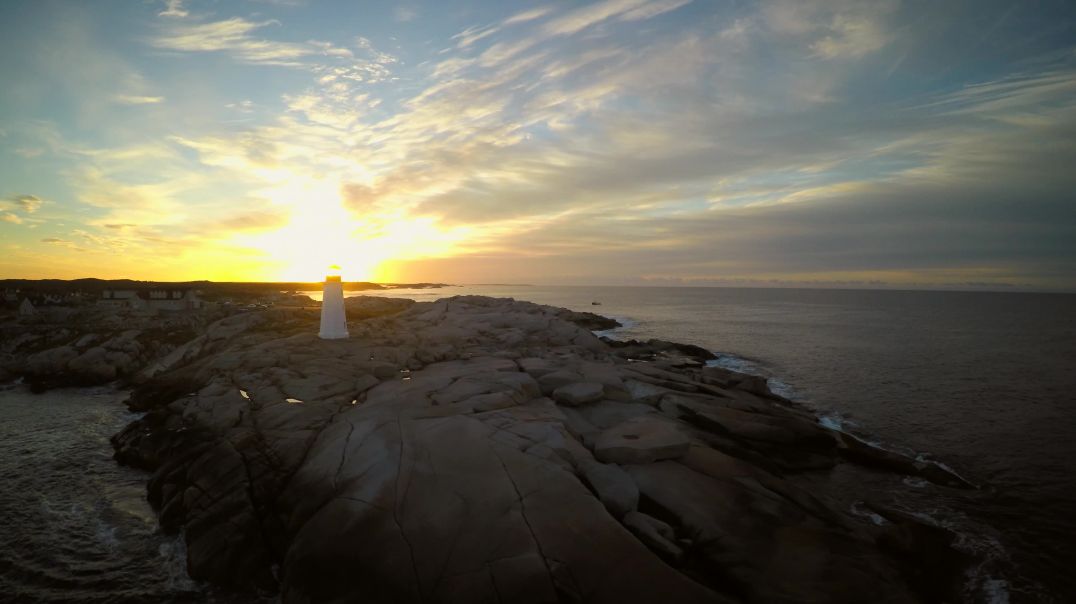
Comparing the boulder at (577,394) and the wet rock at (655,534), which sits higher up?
the boulder at (577,394)

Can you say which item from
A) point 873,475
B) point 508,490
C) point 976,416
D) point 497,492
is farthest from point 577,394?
point 976,416

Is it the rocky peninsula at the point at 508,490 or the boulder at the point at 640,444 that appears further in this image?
the boulder at the point at 640,444

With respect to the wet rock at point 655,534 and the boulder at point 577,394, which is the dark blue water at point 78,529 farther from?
the boulder at point 577,394

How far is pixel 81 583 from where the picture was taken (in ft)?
30.9

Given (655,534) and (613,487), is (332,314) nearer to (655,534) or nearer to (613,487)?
(613,487)

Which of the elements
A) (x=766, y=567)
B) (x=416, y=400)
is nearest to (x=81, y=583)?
(x=416, y=400)

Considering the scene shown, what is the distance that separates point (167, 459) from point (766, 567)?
16.8m

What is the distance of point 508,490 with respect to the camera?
9039 millimetres

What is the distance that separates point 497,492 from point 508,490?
0.75ft

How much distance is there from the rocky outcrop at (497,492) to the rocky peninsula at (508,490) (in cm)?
4

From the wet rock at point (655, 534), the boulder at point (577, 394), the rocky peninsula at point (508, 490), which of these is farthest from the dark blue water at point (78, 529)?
the boulder at point (577, 394)

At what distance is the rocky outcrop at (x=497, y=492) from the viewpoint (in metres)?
7.75

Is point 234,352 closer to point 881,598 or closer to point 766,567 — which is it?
Answer: point 766,567

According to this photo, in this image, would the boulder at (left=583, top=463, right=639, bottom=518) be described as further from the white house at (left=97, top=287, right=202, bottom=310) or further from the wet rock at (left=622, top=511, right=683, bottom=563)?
the white house at (left=97, top=287, right=202, bottom=310)
